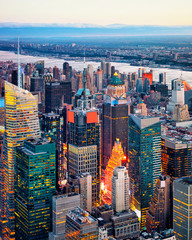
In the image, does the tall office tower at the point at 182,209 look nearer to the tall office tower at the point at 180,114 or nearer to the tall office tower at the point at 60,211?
the tall office tower at the point at 60,211

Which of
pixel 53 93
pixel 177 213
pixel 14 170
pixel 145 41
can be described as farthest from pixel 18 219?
pixel 145 41

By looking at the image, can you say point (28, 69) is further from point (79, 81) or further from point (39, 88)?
point (79, 81)

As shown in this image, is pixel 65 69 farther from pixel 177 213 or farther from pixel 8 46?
pixel 177 213

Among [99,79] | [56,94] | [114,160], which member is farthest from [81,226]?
[99,79]

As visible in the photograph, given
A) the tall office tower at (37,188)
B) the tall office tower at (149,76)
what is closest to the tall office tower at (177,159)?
the tall office tower at (37,188)

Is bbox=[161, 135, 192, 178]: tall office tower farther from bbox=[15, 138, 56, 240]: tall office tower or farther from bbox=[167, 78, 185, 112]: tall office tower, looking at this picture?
bbox=[167, 78, 185, 112]: tall office tower

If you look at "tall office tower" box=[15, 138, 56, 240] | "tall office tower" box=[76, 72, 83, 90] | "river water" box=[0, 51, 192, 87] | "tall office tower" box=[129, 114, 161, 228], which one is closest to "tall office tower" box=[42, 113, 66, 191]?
"tall office tower" box=[129, 114, 161, 228]
